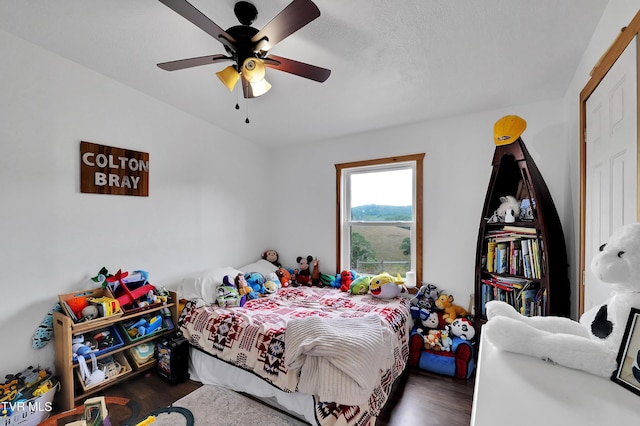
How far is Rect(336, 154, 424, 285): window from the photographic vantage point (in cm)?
306

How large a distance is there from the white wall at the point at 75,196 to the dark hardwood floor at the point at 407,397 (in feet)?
2.20

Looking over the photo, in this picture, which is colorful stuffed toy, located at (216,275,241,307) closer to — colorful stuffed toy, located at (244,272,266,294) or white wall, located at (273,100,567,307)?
colorful stuffed toy, located at (244,272,266,294)

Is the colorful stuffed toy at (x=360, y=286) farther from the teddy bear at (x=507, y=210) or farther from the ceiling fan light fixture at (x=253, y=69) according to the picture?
the ceiling fan light fixture at (x=253, y=69)

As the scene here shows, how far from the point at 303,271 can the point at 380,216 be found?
125cm

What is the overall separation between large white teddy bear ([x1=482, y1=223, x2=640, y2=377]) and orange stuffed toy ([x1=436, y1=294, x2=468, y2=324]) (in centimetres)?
209

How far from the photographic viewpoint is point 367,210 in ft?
11.2

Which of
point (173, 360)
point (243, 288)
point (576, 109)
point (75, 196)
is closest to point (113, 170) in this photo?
point (75, 196)

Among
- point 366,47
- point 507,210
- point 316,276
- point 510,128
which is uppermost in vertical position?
point 366,47

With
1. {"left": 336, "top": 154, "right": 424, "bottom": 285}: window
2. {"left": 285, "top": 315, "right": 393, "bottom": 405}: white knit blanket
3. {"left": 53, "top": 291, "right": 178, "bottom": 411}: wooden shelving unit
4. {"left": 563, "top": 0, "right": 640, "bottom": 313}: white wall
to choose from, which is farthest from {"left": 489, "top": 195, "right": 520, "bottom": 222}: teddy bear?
{"left": 53, "top": 291, "right": 178, "bottom": 411}: wooden shelving unit

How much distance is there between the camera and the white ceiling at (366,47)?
4.92ft

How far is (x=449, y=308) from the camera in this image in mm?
2641

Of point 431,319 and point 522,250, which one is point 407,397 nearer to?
point 431,319

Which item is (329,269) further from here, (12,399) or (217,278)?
(12,399)

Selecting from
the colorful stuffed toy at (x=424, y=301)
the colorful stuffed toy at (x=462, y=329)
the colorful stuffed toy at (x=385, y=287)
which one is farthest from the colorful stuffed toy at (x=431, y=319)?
the colorful stuffed toy at (x=385, y=287)
